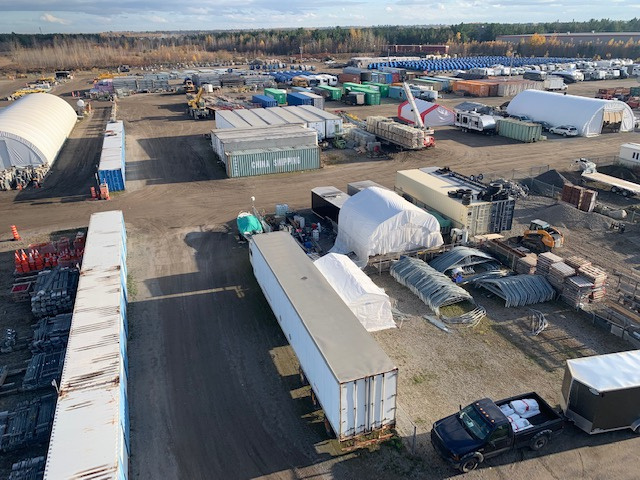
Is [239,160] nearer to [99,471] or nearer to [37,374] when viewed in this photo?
[37,374]

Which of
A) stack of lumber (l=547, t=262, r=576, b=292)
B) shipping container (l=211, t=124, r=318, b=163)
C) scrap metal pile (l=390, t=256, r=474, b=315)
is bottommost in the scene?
scrap metal pile (l=390, t=256, r=474, b=315)

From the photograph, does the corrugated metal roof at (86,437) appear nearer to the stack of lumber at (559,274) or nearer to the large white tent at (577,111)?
the stack of lumber at (559,274)

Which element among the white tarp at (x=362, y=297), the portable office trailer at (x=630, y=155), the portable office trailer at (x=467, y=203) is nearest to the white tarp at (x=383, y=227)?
the portable office trailer at (x=467, y=203)

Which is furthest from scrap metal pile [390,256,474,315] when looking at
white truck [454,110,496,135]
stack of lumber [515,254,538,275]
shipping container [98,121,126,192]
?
white truck [454,110,496,135]

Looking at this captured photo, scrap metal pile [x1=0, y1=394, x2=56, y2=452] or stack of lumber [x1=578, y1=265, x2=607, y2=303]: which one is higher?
stack of lumber [x1=578, y1=265, x2=607, y2=303]

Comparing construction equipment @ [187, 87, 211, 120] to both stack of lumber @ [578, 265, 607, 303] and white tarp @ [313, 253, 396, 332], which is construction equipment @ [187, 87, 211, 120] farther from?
stack of lumber @ [578, 265, 607, 303]

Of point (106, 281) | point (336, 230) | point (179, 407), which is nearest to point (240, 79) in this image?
point (336, 230)

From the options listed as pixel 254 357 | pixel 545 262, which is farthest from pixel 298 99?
pixel 254 357
